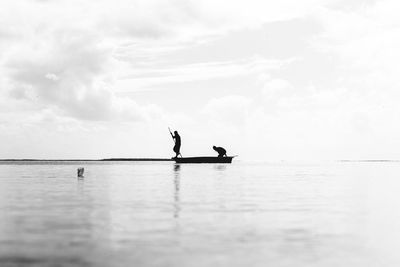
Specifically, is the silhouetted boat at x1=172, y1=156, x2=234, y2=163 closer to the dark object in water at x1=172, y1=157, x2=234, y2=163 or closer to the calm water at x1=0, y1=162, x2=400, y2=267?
the dark object in water at x1=172, y1=157, x2=234, y2=163

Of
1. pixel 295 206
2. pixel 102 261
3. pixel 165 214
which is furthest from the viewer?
pixel 295 206

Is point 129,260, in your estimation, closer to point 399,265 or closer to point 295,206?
point 399,265

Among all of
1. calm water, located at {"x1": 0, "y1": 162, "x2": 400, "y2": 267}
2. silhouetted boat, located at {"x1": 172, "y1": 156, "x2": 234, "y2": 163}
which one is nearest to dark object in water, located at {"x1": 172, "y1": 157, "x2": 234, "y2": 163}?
silhouetted boat, located at {"x1": 172, "y1": 156, "x2": 234, "y2": 163}

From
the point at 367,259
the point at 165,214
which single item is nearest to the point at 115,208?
the point at 165,214

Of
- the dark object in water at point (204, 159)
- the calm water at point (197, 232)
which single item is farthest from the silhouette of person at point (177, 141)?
the calm water at point (197, 232)

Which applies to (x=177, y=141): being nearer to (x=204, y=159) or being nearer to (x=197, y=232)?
(x=204, y=159)

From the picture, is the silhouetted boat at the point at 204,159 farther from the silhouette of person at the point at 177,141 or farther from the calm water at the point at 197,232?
the calm water at the point at 197,232

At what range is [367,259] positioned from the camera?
13219mm

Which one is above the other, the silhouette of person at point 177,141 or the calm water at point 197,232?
the silhouette of person at point 177,141

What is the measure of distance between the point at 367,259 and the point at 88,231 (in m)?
8.25

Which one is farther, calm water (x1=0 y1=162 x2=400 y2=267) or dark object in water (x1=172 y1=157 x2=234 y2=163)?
dark object in water (x1=172 y1=157 x2=234 y2=163)

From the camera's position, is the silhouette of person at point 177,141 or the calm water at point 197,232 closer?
the calm water at point 197,232

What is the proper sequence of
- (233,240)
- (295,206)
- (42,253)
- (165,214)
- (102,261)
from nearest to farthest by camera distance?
(102,261)
(42,253)
(233,240)
(165,214)
(295,206)

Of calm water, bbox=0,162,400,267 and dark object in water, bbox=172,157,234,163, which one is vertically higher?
dark object in water, bbox=172,157,234,163
